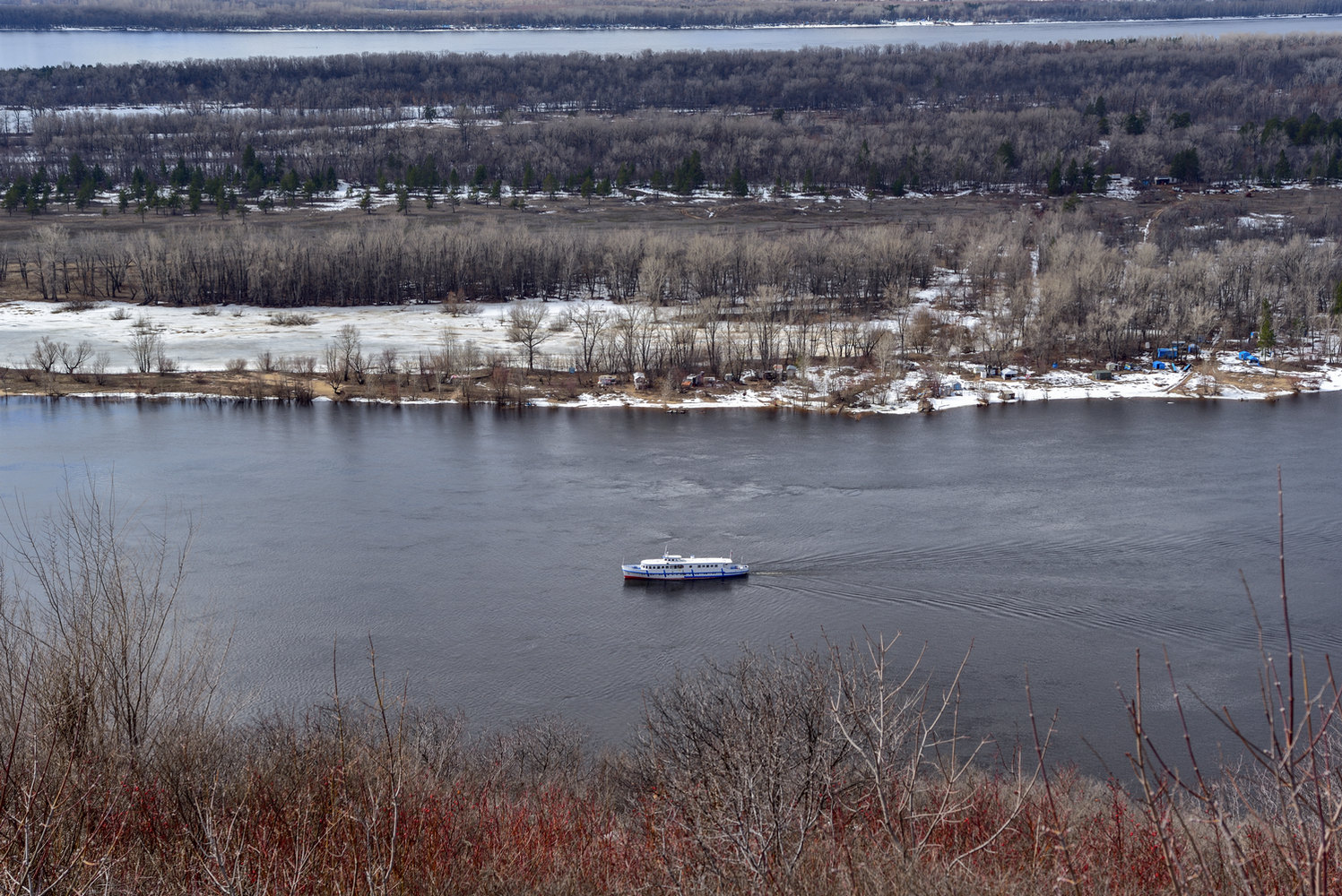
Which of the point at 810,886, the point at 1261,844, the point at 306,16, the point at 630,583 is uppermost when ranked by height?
the point at 306,16

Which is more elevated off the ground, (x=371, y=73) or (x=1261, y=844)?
(x=371, y=73)

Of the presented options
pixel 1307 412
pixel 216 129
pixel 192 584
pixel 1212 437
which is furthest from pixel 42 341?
pixel 216 129

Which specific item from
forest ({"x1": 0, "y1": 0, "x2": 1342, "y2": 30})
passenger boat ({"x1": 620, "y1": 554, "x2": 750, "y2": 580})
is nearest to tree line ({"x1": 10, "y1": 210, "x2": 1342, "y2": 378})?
passenger boat ({"x1": 620, "y1": 554, "x2": 750, "y2": 580})

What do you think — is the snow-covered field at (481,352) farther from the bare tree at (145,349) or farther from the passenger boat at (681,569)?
the passenger boat at (681,569)

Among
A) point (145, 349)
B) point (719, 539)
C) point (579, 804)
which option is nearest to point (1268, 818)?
point (579, 804)

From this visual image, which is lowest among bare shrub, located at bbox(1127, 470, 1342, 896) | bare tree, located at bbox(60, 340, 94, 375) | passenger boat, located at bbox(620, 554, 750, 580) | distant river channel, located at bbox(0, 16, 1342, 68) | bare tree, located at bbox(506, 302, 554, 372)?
passenger boat, located at bbox(620, 554, 750, 580)

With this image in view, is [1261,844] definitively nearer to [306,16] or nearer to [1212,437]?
[1212,437]

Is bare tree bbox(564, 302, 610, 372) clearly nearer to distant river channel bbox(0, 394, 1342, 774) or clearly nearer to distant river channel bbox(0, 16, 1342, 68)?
distant river channel bbox(0, 394, 1342, 774)

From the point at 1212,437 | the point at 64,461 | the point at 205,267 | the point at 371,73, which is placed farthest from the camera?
the point at 371,73
